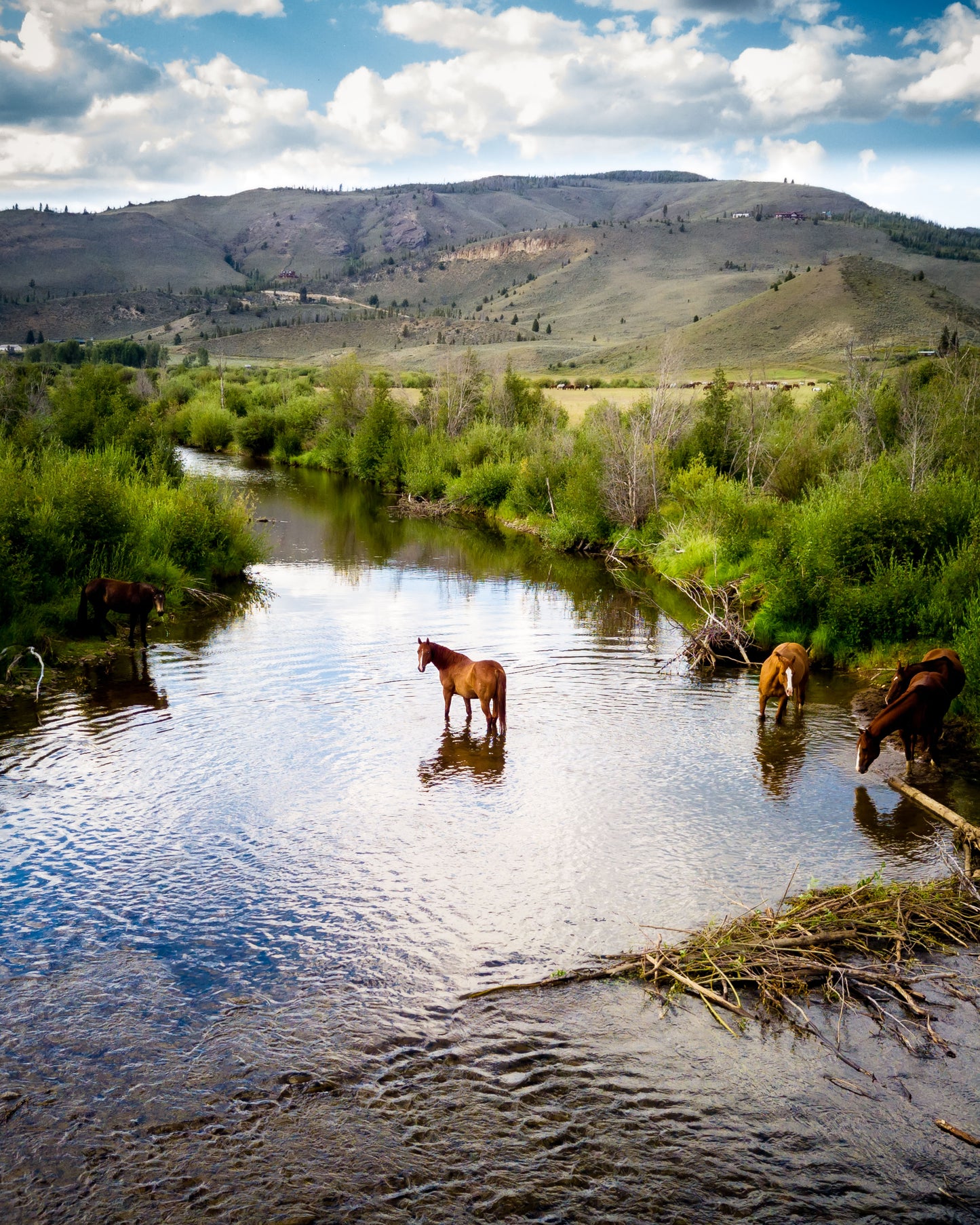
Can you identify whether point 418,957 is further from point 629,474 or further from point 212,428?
point 212,428

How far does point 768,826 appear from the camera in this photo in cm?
1160

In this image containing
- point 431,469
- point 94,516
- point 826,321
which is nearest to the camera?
point 94,516

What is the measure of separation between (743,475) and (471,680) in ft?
74.4

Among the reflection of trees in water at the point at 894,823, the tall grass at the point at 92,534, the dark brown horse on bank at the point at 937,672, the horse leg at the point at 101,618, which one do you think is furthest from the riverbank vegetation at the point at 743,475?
the horse leg at the point at 101,618

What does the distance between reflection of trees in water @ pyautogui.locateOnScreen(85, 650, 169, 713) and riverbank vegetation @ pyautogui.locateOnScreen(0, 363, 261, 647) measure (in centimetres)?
144

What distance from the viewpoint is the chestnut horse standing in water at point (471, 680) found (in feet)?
46.4

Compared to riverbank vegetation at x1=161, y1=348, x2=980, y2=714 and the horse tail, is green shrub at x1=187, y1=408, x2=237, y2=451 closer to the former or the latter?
riverbank vegetation at x1=161, y1=348, x2=980, y2=714

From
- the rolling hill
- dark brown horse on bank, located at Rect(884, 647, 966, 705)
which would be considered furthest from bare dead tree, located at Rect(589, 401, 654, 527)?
the rolling hill

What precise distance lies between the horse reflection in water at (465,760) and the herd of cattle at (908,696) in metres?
4.68

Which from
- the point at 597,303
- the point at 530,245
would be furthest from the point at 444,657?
the point at 530,245

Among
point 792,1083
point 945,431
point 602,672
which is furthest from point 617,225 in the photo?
point 792,1083

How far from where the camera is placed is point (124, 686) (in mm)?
17062

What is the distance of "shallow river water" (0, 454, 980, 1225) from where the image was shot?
6.13 m

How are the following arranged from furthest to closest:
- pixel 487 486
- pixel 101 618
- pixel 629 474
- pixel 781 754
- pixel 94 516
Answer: pixel 487 486
pixel 629 474
pixel 94 516
pixel 101 618
pixel 781 754
